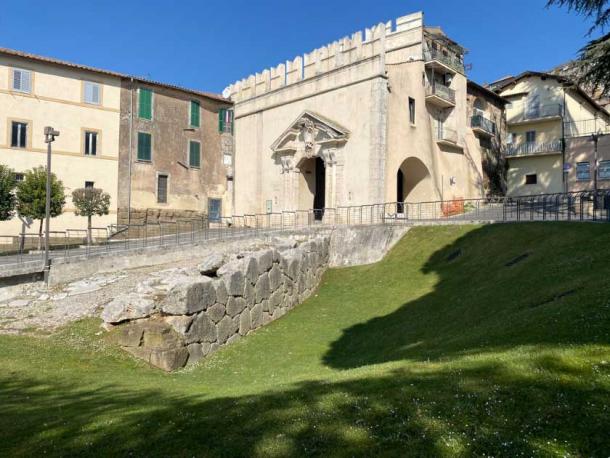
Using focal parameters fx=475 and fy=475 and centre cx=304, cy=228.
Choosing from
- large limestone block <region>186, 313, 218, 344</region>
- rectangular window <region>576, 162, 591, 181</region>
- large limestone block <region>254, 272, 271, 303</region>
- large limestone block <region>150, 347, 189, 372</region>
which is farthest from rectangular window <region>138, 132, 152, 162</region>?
rectangular window <region>576, 162, 591, 181</region>

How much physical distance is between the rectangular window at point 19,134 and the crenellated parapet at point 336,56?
14385mm

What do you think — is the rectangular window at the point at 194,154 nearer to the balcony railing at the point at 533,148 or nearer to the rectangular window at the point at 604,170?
the balcony railing at the point at 533,148

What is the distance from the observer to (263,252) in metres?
16.5

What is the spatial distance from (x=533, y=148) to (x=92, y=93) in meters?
34.7

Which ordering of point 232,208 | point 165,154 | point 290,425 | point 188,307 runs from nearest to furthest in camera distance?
point 290,425, point 188,307, point 165,154, point 232,208

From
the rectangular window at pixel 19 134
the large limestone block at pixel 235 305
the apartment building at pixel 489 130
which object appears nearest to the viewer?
the large limestone block at pixel 235 305

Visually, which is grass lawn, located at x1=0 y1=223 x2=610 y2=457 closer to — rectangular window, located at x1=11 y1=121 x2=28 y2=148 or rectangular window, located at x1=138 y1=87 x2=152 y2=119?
rectangular window, located at x1=11 y1=121 x2=28 y2=148

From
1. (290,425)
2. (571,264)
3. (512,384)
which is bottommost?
(290,425)

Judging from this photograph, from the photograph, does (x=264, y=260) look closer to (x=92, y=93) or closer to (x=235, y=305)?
(x=235, y=305)

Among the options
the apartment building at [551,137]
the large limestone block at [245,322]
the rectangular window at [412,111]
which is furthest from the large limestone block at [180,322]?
the apartment building at [551,137]

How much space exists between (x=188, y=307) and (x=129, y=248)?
959 cm

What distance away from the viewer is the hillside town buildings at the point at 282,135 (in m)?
27.1

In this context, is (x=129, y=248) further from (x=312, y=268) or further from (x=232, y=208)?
(x=232, y=208)

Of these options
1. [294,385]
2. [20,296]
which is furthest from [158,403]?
[20,296]
